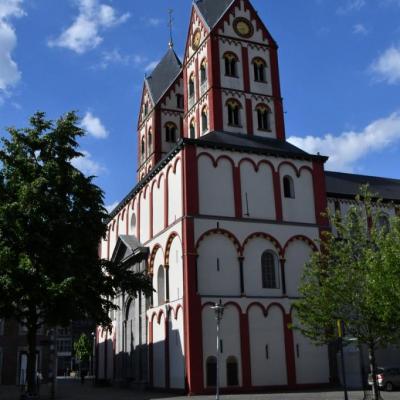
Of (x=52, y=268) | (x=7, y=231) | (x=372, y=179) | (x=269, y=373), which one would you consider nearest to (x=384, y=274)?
(x=269, y=373)

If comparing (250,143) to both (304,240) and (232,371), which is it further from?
(232,371)

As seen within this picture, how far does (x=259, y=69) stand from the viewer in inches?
1671

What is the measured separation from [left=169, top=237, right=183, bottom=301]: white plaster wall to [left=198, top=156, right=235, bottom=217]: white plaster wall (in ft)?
9.52

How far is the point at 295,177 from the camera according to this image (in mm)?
38938

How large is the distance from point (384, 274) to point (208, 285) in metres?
13.8

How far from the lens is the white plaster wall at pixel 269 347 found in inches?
1318

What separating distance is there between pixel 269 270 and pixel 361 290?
13.0 metres

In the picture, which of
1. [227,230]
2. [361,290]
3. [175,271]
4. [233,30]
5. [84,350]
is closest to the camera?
[361,290]

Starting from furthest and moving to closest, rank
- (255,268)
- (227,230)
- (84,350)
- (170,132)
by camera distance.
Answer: (84,350), (170,132), (255,268), (227,230)

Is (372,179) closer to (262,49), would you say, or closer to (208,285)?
(262,49)

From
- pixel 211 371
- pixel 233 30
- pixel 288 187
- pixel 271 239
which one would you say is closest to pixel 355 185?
pixel 288 187

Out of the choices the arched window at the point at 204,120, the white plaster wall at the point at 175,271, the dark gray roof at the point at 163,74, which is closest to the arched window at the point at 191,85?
the arched window at the point at 204,120

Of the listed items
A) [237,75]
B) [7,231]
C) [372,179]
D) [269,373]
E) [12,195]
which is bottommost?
[269,373]

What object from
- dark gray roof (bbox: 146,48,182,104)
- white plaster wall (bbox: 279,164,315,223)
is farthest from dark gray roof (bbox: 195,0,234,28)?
white plaster wall (bbox: 279,164,315,223)
